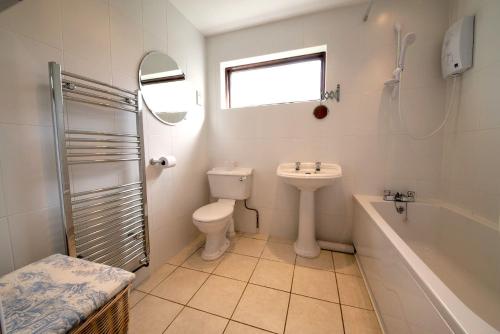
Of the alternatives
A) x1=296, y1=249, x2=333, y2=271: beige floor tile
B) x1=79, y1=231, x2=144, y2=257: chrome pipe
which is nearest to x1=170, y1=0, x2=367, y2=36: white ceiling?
x1=79, y1=231, x2=144, y2=257: chrome pipe

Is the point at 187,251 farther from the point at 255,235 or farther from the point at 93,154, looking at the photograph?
the point at 93,154

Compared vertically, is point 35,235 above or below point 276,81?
below

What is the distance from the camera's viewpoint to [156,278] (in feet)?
4.97

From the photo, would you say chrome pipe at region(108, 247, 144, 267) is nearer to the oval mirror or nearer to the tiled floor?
the tiled floor

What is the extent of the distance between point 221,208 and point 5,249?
4.15 feet

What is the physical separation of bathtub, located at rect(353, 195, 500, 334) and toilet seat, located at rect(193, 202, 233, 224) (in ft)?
3.61

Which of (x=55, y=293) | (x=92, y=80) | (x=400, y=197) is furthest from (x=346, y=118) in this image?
(x=55, y=293)

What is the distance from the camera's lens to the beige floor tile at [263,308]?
44.8 inches

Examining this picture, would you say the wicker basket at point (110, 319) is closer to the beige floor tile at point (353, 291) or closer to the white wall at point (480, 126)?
the beige floor tile at point (353, 291)

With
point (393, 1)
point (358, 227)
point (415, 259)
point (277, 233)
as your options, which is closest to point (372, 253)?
point (358, 227)

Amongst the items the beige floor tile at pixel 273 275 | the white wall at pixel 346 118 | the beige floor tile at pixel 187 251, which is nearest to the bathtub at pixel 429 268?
the white wall at pixel 346 118

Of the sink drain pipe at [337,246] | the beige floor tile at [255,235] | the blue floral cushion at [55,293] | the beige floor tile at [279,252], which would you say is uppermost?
the blue floral cushion at [55,293]

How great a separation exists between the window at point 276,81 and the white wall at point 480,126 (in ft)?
3.30

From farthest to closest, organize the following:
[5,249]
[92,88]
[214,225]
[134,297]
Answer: [214,225]
[134,297]
[92,88]
[5,249]
